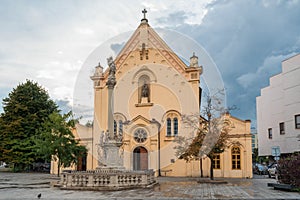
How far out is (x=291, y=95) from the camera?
118 ft

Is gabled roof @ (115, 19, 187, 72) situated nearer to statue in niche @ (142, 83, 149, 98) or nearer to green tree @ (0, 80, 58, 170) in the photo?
statue in niche @ (142, 83, 149, 98)

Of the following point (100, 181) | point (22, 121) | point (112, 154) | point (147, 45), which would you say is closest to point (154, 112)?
point (147, 45)

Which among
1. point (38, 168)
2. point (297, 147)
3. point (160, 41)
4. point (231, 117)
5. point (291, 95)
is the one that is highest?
point (160, 41)

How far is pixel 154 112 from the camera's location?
3094 cm

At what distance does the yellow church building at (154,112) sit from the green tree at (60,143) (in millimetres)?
2480

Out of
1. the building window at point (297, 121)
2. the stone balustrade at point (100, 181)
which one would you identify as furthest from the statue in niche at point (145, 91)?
the building window at point (297, 121)

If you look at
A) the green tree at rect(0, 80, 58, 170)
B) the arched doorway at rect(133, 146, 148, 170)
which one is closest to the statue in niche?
the arched doorway at rect(133, 146, 148, 170)

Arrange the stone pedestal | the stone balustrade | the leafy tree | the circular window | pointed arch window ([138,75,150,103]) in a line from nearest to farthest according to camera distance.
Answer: the stone balustrade < the stone pedestal < the leafy tree < the circular window < pointed arch window ([138,75,150,103])

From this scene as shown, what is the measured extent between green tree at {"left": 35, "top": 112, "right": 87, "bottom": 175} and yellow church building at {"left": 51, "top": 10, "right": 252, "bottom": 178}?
2.48 metres

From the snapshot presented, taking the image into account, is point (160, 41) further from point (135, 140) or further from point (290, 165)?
point (290, 165)

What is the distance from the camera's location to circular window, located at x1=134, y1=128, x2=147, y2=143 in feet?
98.2

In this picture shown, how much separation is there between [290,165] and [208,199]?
217 inches

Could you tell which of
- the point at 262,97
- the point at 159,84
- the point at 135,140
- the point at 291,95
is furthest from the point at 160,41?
the point at 262,97

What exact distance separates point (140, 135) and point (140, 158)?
2.20m
